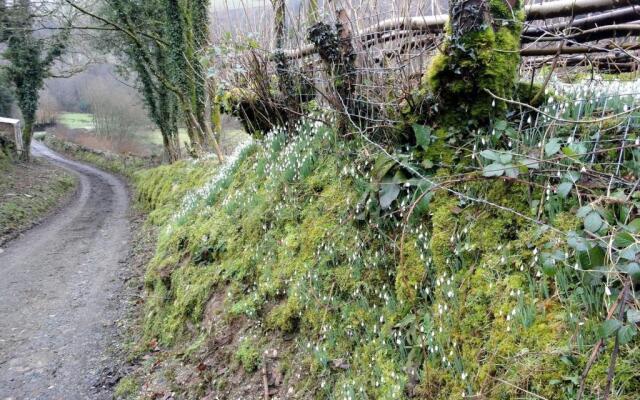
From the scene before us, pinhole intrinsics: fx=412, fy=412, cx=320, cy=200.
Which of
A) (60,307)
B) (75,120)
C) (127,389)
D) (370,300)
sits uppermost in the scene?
(75,120)

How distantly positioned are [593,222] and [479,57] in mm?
1427

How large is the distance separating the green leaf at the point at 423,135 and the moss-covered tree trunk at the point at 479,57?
27 centimetres

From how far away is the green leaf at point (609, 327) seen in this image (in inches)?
60.6

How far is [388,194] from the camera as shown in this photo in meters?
3.09

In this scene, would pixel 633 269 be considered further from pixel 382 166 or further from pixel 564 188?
pixel 382 166

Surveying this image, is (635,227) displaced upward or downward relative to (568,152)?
downward

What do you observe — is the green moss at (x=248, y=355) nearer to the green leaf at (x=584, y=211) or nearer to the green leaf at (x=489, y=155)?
the green leaf at (x=489, y=155)

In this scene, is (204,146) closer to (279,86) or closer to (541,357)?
(279,86)

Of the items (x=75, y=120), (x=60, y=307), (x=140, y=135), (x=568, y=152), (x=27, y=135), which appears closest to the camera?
(x=568, y=152)

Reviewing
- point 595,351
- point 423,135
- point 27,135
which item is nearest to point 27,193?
point 27,135

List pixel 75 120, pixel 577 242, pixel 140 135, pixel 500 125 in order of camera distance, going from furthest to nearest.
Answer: pixel 75 120 < pixel 140 135 < pixel 500 125 < pixel 577 242

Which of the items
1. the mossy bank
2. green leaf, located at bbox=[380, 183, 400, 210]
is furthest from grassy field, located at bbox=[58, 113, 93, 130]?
green leaf, located at bbox=[380, 183, 400, 210]

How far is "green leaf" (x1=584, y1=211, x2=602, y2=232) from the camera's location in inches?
71.4

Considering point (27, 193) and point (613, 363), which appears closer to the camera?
point (613, 363)
